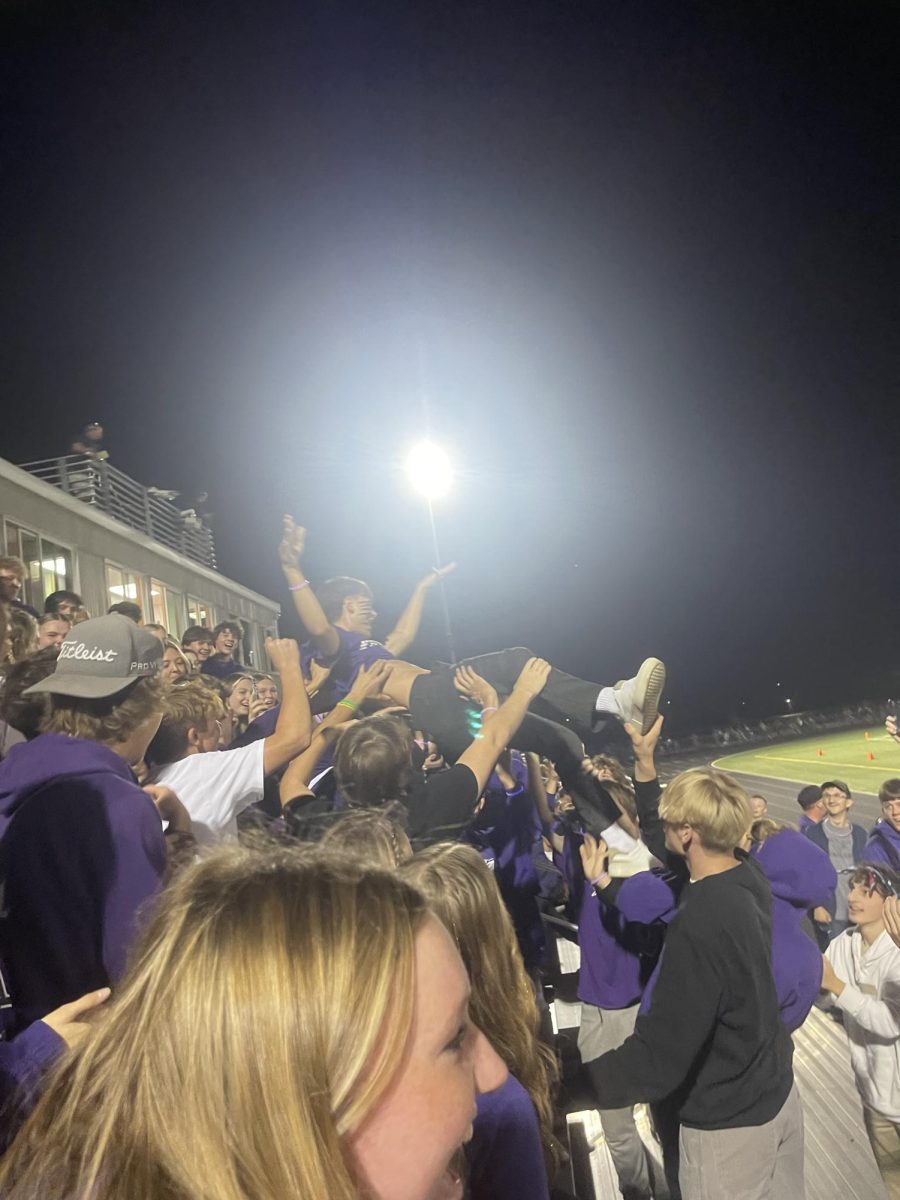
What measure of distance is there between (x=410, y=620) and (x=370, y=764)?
1.83 ft

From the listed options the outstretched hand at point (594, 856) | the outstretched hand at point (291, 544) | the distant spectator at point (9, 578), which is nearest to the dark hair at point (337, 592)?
the outstretched hand at point (291, 544)

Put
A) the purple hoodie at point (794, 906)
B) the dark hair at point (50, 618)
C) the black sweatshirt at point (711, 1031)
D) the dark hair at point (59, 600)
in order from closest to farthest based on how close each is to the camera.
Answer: the black sweatshirt at point (711, 1031) < the purple hoodie at point (794, 906) < the dark hair at point (50, 618) < the dark hair at point (59, 600)

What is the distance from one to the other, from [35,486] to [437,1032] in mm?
2758

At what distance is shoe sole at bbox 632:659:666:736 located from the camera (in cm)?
258

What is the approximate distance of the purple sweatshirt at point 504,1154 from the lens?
1.19 metres

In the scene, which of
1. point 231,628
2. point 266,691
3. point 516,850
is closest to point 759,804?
point 516,850

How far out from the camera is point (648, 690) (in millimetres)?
2588

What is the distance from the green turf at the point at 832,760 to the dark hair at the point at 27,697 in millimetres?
2205

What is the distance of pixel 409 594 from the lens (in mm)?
2742

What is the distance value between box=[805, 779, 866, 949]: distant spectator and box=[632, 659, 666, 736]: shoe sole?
32.9 inches

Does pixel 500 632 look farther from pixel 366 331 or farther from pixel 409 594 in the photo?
pixel 366 331

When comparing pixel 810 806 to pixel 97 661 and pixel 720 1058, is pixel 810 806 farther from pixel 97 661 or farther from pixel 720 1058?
pixel 97 661

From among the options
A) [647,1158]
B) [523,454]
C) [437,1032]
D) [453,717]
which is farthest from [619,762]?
[437,1032]

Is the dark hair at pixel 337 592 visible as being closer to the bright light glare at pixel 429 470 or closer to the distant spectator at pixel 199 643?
the bright light glare at pixel 429 470
